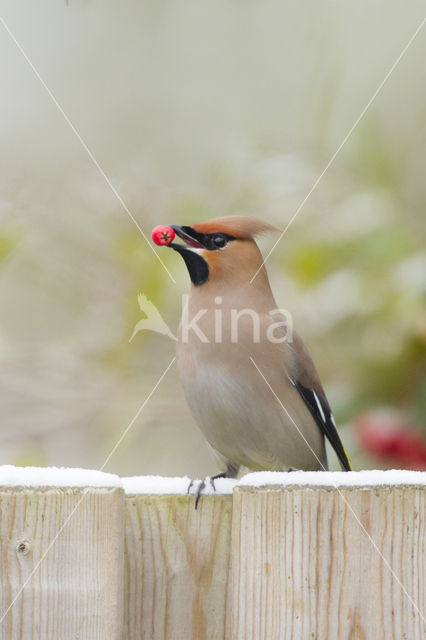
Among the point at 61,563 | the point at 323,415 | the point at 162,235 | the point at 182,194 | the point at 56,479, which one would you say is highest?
the point at 182,194

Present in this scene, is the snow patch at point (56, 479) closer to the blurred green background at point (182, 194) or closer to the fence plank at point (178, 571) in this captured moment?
the fence plank at point (178, 571)

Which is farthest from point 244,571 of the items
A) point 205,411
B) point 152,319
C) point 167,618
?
point 152,319

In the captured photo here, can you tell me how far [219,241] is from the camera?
291 cm

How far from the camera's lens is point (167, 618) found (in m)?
1.76

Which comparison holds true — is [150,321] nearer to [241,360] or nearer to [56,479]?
[241,360]

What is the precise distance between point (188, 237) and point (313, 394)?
619 mm

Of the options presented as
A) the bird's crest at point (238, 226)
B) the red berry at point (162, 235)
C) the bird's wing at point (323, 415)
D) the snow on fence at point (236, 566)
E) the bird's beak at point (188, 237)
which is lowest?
the snow on fence at point (236, 566)

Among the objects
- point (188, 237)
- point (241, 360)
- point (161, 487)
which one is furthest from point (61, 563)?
point (188, 237)

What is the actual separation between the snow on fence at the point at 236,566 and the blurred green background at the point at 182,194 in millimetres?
1184

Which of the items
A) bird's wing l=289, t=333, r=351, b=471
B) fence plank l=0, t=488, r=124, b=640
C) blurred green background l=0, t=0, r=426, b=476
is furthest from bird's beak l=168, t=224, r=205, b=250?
fence plank l=0, t=488, r=124, b=640

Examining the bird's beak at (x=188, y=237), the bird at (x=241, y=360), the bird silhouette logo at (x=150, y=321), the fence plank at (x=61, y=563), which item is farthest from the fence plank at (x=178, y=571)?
the bird silhouette logo at (x=150, y=321)

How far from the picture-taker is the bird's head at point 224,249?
9.44 ft

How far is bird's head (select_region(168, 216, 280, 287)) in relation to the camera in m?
2.88

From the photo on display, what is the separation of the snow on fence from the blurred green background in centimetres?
118
